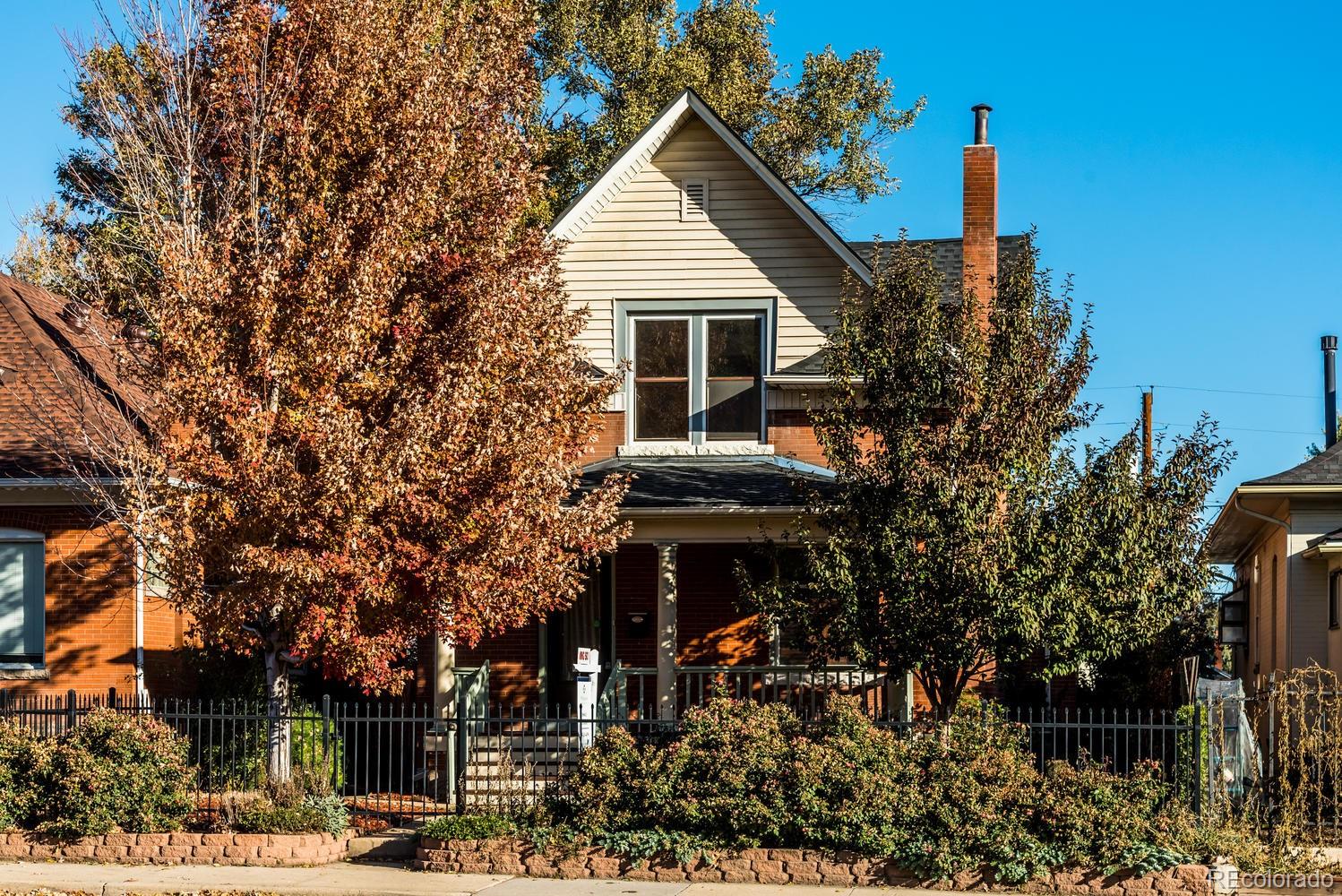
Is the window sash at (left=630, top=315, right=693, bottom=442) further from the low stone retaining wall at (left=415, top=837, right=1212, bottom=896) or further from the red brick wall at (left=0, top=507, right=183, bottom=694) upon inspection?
the low stone retaining wall at (left=415, top=837, right=1212, bottom=896)

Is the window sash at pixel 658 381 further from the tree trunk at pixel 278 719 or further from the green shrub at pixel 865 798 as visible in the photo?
the green shrub at pixel 865 798

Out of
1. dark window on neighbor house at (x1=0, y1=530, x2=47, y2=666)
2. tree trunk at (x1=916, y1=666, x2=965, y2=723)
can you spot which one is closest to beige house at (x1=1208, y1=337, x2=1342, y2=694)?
tree trunk at (x1=916, y1=666, x2=965, y2=723)

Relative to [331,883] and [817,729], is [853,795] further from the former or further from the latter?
[331,883]

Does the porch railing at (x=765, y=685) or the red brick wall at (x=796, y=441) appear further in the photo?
the red brick wall at (x=796, y=441)

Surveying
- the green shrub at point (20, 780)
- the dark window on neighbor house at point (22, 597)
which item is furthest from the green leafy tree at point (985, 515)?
the dark window on neighbor house at point (22, 597)

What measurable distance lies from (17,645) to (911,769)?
1191 centimetres

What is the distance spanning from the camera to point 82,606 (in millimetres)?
18297

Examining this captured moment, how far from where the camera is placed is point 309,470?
1407cm

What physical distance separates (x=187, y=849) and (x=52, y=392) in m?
7.56

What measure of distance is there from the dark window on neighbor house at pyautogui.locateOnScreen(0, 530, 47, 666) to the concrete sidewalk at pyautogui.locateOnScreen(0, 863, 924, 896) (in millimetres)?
5549

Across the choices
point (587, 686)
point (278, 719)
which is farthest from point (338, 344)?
point (587, 686)

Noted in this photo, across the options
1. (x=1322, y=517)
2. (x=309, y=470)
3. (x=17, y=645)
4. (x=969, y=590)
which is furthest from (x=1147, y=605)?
(x=17, y=645)

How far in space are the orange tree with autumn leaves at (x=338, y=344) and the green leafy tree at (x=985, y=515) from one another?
2.89 meters

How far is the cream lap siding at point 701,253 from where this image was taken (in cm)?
2059
